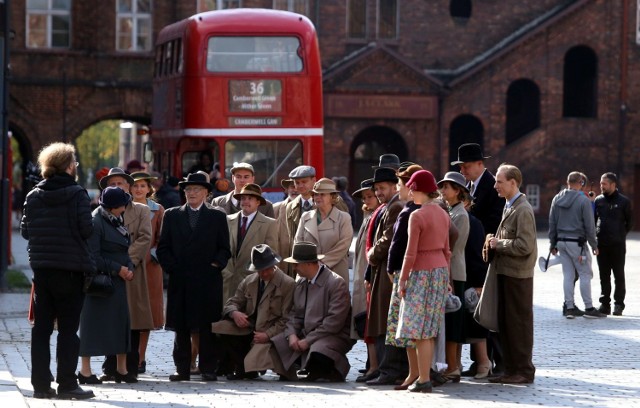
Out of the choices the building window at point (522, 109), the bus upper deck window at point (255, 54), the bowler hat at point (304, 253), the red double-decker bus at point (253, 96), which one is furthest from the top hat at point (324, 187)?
the building window at point (522, 109)

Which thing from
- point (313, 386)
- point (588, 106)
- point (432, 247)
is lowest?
point (313, 386)

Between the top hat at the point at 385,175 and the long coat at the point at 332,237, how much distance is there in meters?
1.04

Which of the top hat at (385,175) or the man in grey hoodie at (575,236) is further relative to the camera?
the man in grey hoodie at (575,236)

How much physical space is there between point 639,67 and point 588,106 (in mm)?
2323

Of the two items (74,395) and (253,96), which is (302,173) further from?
(253,96)

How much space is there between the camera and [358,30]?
48.2 meters

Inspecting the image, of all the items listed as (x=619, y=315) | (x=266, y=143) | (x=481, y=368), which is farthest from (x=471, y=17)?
(x=481, y=368)

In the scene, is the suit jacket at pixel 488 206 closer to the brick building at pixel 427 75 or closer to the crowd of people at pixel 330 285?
the crowd of people at pixel 330 285

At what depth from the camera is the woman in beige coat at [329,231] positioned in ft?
45.4

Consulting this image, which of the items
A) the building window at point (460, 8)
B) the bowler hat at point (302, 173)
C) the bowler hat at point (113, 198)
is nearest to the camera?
the bowler hat at point (113, 198)

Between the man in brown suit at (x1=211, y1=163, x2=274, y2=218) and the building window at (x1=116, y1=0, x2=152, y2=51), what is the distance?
30054 millimetres

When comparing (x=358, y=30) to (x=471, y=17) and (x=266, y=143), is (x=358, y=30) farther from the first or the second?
(x=266, y=143)

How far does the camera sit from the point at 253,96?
25.1 m

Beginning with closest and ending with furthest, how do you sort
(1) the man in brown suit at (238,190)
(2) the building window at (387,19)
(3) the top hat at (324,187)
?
1. (3) the top hat at (324,187)
2. (1) the man in brown suit at (238,190)
3. (2) the building window at (387,19)
